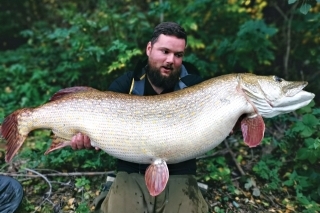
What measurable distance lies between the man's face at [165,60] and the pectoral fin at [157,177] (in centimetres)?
65

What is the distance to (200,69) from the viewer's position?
4.52m

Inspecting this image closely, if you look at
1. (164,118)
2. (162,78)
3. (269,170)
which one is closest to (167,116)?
(164,118)

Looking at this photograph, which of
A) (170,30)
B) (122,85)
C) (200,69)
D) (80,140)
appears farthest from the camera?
(200,69)

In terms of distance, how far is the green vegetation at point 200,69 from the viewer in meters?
3.29

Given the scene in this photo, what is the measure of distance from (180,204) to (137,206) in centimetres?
32

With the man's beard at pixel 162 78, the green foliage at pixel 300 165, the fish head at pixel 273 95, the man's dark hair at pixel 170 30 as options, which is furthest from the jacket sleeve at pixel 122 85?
the green foliage at pixel 300 165

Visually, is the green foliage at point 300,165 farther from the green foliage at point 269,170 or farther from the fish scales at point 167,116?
the fish scales at point 167,116

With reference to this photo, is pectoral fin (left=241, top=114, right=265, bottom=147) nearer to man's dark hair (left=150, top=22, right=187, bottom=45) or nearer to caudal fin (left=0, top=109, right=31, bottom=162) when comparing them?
man's dark hair (left=150, top=22, right=187, bottom=45)

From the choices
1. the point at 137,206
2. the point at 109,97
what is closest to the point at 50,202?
the point at 137,206

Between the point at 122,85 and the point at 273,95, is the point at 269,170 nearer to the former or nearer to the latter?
the point at 273,95

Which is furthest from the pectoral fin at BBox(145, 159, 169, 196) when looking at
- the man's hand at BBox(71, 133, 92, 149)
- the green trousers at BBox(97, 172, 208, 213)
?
the man's hand at BBox(71, 133, 92, 149)

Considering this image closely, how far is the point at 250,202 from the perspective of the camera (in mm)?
3266

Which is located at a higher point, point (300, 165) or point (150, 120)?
point (150, 120)

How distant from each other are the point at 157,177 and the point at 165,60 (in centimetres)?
88
